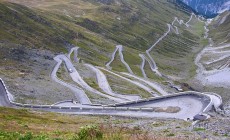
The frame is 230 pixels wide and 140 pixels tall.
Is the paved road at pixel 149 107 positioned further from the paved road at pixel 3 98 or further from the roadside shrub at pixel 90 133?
the roadside shrub at pixel 90 133

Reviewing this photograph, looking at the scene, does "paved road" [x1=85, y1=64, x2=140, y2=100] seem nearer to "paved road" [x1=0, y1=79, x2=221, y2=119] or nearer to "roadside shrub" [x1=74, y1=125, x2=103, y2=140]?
"paved road" [x1=0, y1=79, x2=221, y2=119]

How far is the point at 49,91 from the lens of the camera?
354 feet

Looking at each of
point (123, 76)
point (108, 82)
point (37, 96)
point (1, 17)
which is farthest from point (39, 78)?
point (1, 17)

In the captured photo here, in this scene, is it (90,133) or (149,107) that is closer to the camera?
(90,133)

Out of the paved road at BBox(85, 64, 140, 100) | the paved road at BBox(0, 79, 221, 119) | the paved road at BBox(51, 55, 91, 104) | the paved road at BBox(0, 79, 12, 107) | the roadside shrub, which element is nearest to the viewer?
the roadside shrub

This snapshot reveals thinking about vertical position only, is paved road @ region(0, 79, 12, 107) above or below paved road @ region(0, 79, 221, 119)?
below

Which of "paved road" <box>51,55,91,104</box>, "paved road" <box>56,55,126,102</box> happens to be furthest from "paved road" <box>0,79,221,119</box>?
"paved road" <box>56,55,126,102</box>

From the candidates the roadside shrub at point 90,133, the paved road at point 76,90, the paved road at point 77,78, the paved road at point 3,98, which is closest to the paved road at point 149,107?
the paved road at point 3,98

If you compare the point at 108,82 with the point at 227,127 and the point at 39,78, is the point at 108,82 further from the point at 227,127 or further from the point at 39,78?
the point at 227,127

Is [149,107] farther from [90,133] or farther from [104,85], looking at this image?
[90,133]

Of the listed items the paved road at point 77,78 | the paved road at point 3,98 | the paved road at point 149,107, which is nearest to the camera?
the paved road at point 149,107

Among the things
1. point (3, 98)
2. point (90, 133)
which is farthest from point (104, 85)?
point (90, 133)

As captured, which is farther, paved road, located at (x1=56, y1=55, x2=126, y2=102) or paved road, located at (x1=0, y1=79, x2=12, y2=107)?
paved road, located at (x1=56, y1=55, x2=126, y2=102)

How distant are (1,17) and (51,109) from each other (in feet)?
330
